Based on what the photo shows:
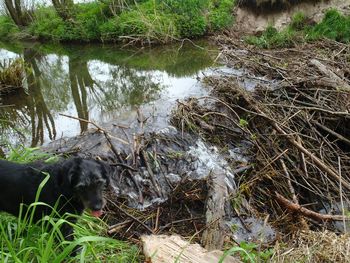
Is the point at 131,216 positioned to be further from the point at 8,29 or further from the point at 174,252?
the point at 8,29

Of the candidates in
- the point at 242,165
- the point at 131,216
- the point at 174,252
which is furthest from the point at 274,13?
the point at 174,252

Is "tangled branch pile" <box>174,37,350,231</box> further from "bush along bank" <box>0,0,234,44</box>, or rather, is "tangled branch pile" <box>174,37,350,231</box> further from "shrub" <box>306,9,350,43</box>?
"bush along bank" <box>0,0,234,44</box>

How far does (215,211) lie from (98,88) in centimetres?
595

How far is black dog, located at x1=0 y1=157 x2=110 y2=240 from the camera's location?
118 inches

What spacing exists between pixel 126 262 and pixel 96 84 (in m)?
7.02

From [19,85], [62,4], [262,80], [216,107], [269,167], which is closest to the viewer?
[269,167]

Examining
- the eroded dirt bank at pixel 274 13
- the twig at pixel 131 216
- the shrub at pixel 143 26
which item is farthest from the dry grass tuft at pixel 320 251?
the eroded dirt bank at pixel 274 13

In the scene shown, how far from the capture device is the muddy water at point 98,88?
6982 millimetres

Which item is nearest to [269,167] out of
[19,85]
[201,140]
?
[201,140]

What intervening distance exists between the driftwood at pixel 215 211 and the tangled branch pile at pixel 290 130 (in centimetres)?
44

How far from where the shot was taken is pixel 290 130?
18.6ft

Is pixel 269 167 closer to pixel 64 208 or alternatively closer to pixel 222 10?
pixel 64 208

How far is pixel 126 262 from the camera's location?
3.24 m

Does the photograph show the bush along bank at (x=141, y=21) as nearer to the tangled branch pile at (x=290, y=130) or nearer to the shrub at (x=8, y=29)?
the shrub at (x=8, y=29)
